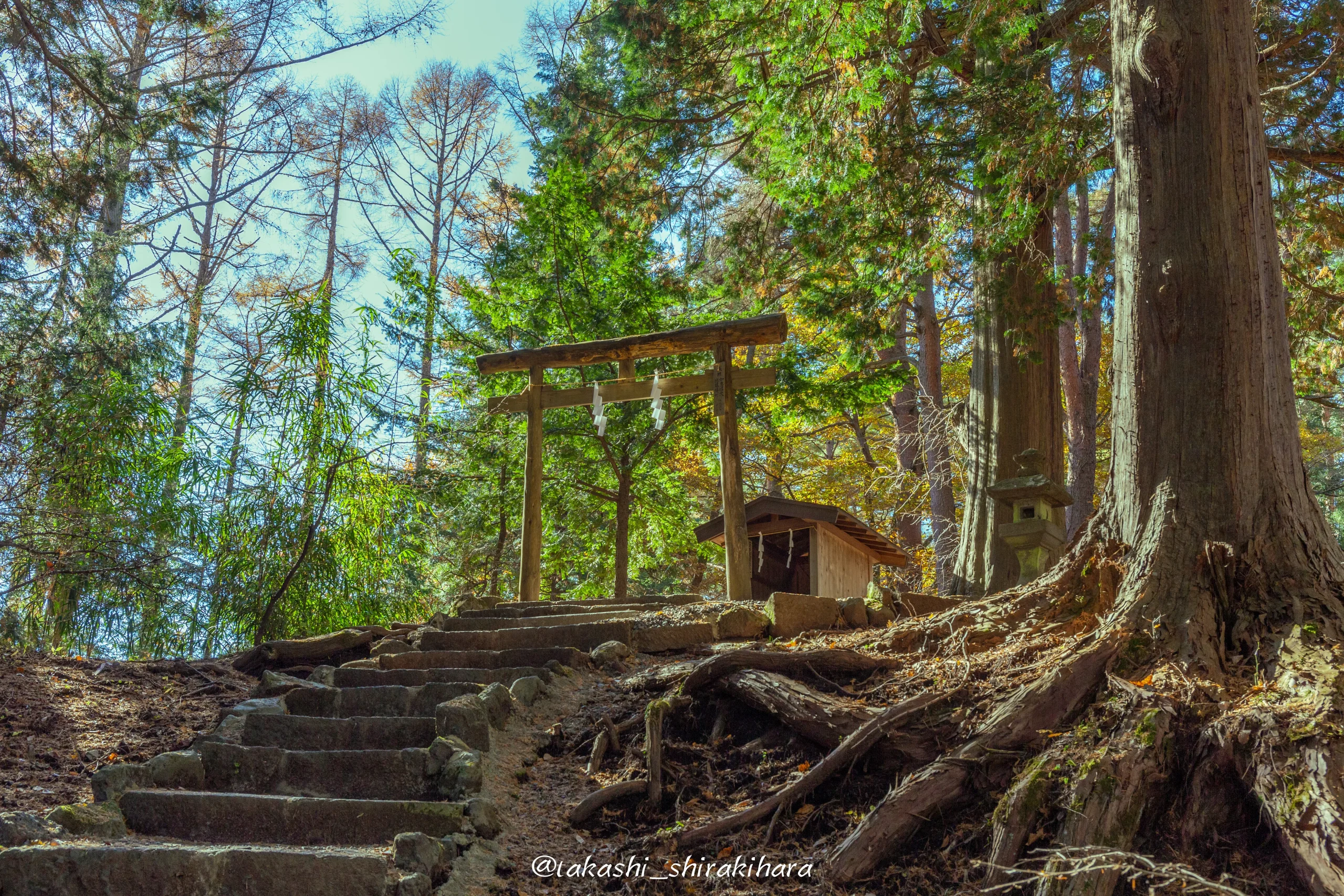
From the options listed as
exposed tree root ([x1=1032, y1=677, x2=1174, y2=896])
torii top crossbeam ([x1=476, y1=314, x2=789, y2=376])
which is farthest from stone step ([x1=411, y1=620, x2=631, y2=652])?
exposed tree root ([x1=1032, y1=677, x2=1174, y2=896])

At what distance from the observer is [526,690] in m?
5.24

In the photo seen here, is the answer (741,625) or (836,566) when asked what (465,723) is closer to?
(741,625)

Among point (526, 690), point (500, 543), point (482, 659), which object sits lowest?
point (526, 690)

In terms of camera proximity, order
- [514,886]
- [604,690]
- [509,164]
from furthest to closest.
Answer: [509,164], [604,690], [514,886]

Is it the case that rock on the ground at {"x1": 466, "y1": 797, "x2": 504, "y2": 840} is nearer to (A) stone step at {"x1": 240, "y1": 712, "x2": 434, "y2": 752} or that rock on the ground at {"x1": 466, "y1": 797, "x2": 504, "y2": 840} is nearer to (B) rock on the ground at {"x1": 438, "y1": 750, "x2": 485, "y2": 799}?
(B) rock on the ground at {"x1": 438, "y1": 750, "x2": 485, "y2": 799}

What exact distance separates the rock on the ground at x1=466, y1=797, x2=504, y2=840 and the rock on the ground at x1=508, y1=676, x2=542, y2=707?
1200 millimetres

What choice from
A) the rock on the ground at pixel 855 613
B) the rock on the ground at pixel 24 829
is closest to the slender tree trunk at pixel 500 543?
the rock on the ground at pixel 855 613

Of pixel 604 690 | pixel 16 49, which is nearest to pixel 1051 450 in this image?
pixel 604 690

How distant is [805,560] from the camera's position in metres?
12.8

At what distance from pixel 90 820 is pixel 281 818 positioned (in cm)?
78

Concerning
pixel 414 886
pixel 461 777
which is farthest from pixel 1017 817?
pixel 461 777

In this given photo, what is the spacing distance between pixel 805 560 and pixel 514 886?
31.7 feet

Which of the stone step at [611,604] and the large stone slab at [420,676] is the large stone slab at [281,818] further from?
the stone step at [611,604]

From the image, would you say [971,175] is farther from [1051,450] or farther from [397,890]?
[397,890]
